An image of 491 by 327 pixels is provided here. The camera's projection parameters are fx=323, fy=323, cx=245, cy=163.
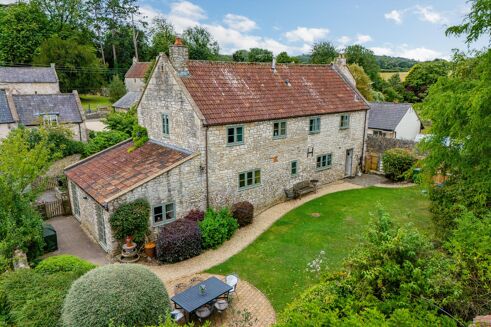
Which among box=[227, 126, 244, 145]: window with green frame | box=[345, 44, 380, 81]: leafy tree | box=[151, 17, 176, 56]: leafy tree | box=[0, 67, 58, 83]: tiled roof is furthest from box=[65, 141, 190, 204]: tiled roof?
box=[345, 44, 380, 81]: leafy tree

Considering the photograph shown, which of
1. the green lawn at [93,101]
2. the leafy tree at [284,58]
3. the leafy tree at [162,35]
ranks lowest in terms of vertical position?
the green lawn at [93,101]

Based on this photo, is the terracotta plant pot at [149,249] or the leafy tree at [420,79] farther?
the leafy tree at [420,79]

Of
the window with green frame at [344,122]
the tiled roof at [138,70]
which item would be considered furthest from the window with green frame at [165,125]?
the tiled roof at [138,70]

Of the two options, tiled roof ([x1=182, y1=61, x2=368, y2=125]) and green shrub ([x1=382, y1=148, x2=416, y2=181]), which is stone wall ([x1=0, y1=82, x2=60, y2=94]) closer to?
tiled roof ([x1=182, y1=61, x2=368, y2=125])

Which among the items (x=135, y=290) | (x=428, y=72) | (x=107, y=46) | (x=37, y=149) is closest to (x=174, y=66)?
(x=37, y=149)

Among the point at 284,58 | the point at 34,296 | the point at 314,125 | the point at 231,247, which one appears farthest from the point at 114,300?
the point at 284,58

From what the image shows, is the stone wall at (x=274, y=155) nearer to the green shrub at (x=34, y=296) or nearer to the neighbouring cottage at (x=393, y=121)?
the green shrub at (x=34, y=296)

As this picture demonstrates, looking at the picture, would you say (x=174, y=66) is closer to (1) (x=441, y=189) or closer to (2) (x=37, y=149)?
(2) (x=37, y=149)
